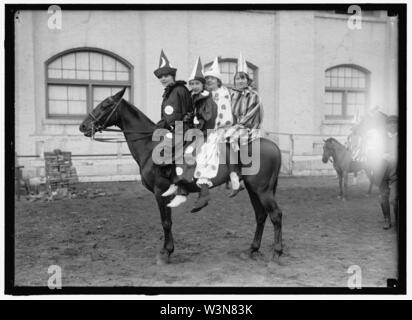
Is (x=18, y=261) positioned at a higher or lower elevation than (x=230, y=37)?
lower

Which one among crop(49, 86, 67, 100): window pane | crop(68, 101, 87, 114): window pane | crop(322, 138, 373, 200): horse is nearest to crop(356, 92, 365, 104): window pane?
crop(322, 138, 373, 200): horse

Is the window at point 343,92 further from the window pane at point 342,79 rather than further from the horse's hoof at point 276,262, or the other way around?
the horse's hoof at point 276,262

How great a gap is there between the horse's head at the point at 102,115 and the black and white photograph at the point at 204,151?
2 centimetres

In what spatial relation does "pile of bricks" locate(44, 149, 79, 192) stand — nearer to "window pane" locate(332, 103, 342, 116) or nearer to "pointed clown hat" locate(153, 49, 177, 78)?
"pointed clown hat" locate(153, 49, 177, 78)

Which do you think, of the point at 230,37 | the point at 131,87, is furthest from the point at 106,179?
the point at 230,37

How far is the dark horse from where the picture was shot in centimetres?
472

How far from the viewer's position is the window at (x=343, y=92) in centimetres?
1098

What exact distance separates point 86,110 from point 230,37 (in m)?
4.82

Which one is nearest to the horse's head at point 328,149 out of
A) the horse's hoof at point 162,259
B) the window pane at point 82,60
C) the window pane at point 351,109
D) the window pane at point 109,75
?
the window pane at point 351,109

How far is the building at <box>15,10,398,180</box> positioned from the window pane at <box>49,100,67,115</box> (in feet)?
0.09

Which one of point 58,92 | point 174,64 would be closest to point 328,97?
point 174,64

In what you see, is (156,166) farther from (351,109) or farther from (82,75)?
(351,109)
